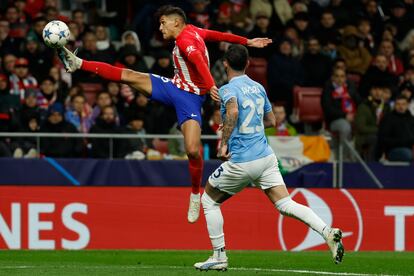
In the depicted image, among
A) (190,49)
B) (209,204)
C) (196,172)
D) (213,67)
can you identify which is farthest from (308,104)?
(209,204)

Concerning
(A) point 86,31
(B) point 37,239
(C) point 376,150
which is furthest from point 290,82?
(B) point 37,239

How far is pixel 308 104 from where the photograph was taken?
2217cm

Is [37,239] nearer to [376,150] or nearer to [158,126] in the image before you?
[158,126]

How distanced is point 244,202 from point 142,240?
165 centimetres

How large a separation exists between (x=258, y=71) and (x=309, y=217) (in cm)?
1100

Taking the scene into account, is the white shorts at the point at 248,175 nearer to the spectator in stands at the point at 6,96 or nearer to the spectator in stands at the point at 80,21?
the spectator in stands at the point at 6,96

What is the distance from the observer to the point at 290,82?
73.6 ft

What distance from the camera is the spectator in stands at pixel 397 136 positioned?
2083 centimetres

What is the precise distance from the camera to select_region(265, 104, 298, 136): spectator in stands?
2041cm

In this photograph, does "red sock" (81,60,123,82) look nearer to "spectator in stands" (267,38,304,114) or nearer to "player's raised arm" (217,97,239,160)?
"player's raised arm" (217,97,239,160)

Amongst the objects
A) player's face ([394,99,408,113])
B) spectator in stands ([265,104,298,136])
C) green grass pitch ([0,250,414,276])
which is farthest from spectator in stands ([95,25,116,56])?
green grass pitch ([0,250,414,276])

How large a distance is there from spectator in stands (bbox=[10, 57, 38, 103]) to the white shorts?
9.07 m

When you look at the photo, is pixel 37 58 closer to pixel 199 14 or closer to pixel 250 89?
pixel 199 14

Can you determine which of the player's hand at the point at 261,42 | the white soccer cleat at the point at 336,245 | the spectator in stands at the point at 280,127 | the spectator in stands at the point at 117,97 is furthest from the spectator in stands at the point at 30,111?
the white soccer cleat at the point at 336,245
